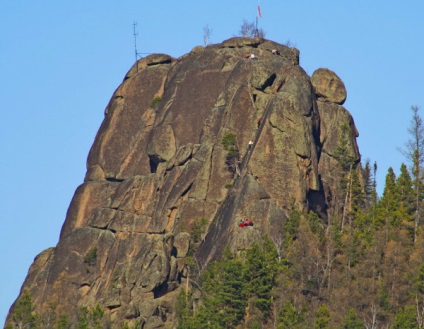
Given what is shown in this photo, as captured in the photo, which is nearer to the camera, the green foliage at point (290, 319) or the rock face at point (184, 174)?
the green foliage at point (290, 319)

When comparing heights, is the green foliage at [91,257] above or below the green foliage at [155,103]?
below

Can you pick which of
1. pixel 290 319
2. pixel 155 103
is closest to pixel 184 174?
pixel 155 103

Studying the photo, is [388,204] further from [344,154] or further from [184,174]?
[184,174]


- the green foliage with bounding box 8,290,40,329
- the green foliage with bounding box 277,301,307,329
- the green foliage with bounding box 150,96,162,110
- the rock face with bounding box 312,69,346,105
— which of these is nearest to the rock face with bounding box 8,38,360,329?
the rock face with bounding box 312,69,346,105

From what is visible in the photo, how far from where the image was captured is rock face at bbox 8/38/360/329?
158500 millimetres

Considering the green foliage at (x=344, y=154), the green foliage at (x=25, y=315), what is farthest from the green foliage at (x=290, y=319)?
the green foliage at (x=344, y=154)

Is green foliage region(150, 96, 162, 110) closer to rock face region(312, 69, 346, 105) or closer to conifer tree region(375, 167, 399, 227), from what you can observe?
rock face region(312, 69, 346, 105)

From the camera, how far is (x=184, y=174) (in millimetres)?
166125

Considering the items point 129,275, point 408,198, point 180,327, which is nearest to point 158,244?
point 129,275

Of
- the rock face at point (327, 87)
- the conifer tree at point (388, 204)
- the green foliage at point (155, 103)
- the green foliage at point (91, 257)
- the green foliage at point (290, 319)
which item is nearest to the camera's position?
the green foliage at point (290, 319)

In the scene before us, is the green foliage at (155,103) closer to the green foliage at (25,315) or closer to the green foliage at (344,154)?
the green foliage at (344,154)

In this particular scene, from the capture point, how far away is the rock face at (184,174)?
158500 mm

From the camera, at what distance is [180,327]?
147 meters

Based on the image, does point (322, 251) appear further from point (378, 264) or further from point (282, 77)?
point (282, 77)
